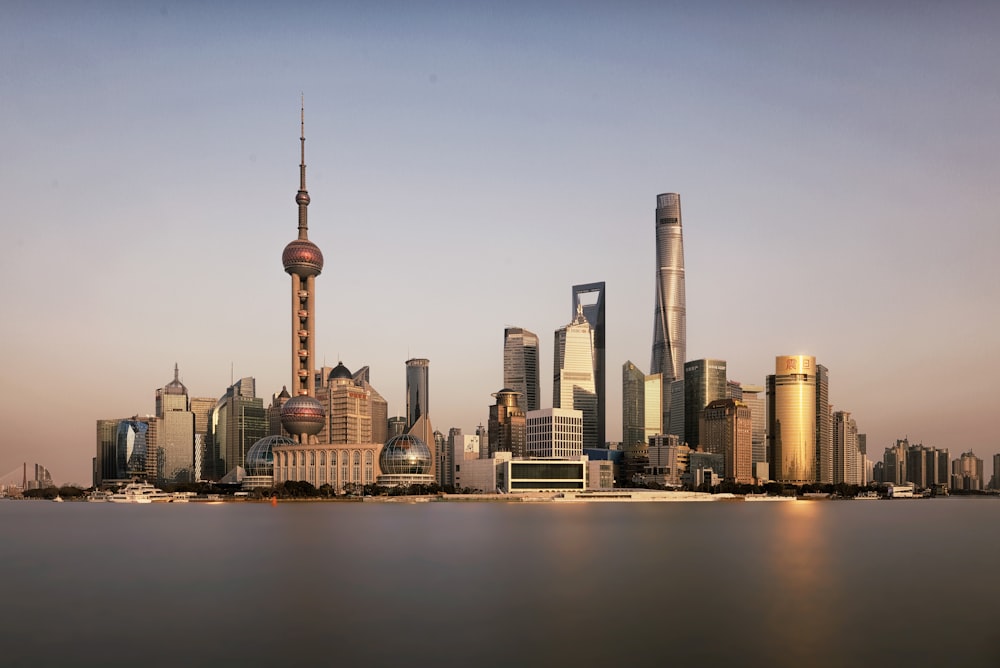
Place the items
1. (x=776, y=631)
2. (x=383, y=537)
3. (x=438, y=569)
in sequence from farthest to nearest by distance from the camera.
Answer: (x=383, y=537) < (x=438, y=569) < (x=776, y=631)

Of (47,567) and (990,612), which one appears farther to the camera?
(47,567)

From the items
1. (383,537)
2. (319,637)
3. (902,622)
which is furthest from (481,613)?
(383,537)

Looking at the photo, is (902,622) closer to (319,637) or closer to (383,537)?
(319,637)

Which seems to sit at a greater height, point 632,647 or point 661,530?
point 632,647

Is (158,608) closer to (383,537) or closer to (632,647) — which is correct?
(632,647)

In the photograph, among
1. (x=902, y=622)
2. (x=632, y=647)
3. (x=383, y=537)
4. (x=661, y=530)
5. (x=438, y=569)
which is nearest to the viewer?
(x=632, y=647)

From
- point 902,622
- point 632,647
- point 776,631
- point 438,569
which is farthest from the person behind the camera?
point 438,569

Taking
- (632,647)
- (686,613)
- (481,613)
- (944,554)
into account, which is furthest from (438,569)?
(944,554)
